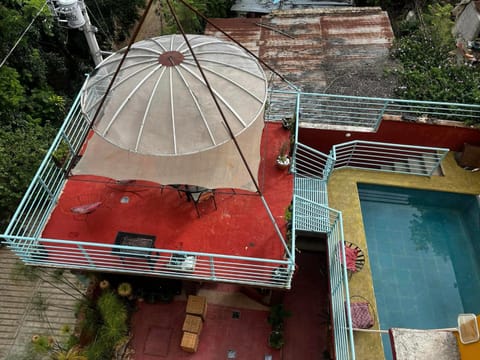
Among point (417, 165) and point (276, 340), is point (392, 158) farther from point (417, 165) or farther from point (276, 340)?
point (276, 340)

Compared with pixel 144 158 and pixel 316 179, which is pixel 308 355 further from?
pixel 144 158

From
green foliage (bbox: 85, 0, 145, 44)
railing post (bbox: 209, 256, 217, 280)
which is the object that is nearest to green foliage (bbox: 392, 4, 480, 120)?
railing post (bbox: 209, 256, 217, 280)

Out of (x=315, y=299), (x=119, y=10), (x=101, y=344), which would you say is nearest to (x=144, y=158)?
(x=101, y=344)

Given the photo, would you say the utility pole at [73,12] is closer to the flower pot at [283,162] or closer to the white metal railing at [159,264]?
the white metal railing at [159,264]

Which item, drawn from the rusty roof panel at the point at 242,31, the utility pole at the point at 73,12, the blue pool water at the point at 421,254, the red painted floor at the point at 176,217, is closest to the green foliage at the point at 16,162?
the red painted floor at the point at 176,217

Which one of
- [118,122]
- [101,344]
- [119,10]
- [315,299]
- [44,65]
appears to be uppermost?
[119,10]

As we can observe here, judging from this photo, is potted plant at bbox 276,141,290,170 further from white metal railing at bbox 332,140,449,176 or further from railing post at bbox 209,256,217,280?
railing post at bbox 209,256,217,280
